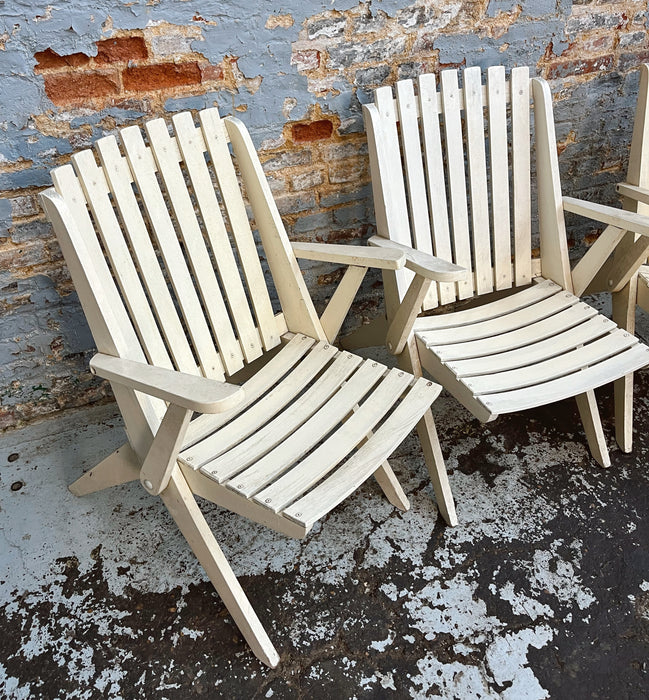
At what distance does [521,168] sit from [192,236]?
3.86 ft

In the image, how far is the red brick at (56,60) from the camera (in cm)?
187

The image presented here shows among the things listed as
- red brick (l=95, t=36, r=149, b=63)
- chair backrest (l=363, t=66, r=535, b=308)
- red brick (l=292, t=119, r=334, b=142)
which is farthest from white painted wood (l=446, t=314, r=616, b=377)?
red brick (l=95, t=36, r=149, b=63)

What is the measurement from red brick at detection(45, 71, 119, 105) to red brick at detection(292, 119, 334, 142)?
0.61 meters

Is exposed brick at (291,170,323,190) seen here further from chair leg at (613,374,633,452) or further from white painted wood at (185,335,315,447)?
chair leg at (613,374,633,452)

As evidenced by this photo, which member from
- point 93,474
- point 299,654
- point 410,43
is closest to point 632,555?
point 299,654

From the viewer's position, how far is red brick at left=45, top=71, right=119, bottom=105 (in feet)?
6.29

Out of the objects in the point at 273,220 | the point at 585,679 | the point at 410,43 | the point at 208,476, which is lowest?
the point at 585,679

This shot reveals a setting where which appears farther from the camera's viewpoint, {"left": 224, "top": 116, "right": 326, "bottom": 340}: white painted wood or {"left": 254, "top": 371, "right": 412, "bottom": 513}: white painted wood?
{"left": 224, "top": 116, "right": 326, "bottom": 340}: white painted wood

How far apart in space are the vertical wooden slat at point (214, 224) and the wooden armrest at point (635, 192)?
56.3 inches

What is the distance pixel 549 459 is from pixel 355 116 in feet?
4.61

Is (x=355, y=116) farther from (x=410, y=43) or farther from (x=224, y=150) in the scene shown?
(x=224, y=150)

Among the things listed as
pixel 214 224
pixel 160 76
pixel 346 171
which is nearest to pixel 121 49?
pixel 160 76

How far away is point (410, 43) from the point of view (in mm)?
2254

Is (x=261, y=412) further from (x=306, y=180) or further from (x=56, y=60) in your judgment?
(x=56, y=60)
